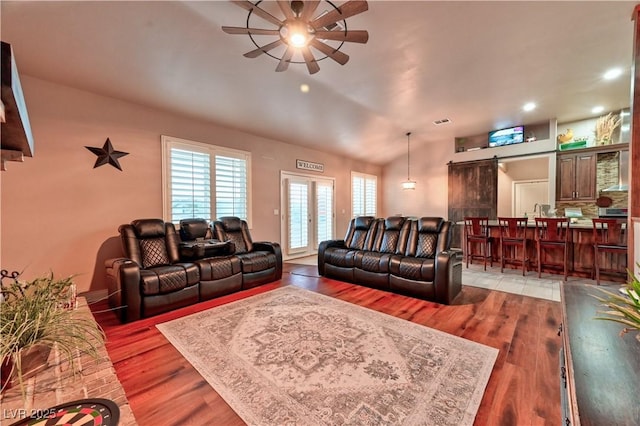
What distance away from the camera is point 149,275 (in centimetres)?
303

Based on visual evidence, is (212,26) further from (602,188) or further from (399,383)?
(602,188)

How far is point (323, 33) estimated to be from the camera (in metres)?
2.38

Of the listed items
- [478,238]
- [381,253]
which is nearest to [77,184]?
[381,253]

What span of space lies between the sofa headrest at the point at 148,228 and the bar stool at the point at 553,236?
243 inches

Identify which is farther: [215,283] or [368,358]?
[215,283]

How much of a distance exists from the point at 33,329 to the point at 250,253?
330 centimetres

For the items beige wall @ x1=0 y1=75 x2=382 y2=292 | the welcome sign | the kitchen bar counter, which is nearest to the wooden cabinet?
the kitchen bar counter

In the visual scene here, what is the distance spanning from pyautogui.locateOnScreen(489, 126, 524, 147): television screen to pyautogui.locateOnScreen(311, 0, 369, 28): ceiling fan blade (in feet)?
20.0

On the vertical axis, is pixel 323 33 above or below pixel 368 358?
above

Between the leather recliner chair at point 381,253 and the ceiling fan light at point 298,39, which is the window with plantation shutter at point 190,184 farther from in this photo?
the ceiling fan light at point 298,39

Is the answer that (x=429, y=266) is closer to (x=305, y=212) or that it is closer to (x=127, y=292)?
(x=127, y=292)

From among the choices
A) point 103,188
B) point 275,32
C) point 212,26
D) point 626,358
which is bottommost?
point 626,358

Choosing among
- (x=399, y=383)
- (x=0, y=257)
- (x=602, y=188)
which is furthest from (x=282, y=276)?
(x=602, y=188)

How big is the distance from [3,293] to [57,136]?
3312 mm
